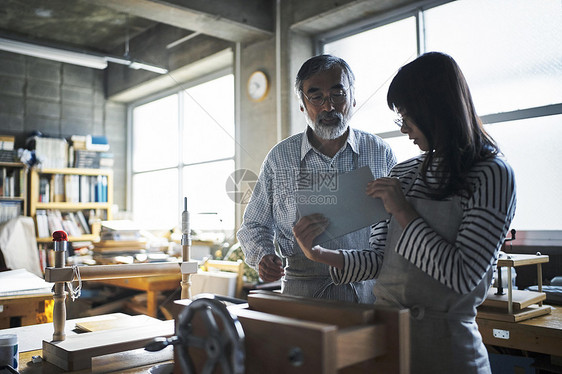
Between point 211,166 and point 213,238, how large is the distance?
77 centimetres

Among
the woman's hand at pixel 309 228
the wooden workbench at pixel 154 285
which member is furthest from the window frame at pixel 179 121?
the woman's hand at pixel 309 228

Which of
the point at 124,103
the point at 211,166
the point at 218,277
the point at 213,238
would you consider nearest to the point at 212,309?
the point at 218,277

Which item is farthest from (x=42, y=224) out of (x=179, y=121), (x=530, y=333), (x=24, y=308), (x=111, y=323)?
(x=530, y=333)

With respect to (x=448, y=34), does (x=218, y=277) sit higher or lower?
lower

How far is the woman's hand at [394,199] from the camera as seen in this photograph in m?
0.95

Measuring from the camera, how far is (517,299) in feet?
6.24

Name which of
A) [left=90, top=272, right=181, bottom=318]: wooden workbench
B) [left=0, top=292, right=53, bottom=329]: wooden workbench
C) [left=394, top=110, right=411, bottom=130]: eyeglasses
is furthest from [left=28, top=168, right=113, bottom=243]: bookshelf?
[left=394, top=110, right=411, bottom=130]: eyeglasses

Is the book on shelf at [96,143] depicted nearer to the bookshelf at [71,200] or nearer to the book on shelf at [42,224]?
the bookshelf at [71,200]

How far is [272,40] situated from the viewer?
12.6ft

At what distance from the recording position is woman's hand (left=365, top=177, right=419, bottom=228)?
3.11 feet

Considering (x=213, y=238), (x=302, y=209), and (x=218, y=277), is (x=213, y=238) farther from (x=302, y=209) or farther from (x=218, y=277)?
(x=302, y=209)

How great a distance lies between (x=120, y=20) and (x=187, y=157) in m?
1.55

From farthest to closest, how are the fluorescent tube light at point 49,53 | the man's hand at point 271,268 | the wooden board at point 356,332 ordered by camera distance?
the fluorescent tube light at point 49,53 → the man's hand at point 271,268 → the wooden board at point 356,332

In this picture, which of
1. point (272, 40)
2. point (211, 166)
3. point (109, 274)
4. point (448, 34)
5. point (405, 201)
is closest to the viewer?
point (405, 201)
